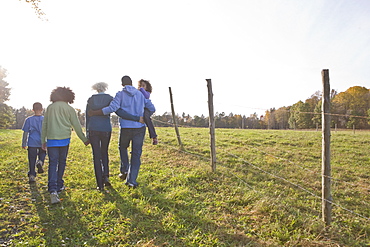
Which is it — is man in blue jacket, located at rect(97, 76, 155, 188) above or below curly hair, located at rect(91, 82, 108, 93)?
below

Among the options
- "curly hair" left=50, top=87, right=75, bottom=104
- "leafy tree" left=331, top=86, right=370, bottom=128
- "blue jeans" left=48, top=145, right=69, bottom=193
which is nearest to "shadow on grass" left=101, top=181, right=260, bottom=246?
"blue jeans" left=48, top=145, right=69, bottom=193

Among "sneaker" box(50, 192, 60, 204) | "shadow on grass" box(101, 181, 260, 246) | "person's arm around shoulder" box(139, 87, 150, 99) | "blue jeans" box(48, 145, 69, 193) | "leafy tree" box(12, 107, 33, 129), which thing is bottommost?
"shadow on grass" box(101, 181, 260, 246)

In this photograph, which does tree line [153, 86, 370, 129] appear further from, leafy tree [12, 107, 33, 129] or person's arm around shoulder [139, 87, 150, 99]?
leafy tree [12, 107, 33, 129]

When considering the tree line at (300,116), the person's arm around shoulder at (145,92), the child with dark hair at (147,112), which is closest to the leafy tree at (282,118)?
the tree line at (300,116)

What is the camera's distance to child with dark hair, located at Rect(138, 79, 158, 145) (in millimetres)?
5016

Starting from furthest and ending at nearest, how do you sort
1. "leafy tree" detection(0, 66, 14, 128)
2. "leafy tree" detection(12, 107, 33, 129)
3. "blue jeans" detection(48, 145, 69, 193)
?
"leafy tree" detection(12, 107, 33, 129)
"leafy tree" detection(0, 66, 14, 128)
"blue jeans" detection(48, 145, 69, 193)

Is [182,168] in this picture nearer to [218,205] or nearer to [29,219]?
[218,205]

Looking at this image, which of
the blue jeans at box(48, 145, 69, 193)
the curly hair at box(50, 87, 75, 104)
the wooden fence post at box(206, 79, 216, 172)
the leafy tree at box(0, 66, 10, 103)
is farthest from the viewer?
the leafy tree at box(0, 66, 10, 103)

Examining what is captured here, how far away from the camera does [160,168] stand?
6734 millimetres

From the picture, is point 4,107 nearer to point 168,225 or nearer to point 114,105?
point 114,105

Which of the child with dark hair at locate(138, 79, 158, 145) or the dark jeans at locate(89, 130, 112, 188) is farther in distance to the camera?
the child with dark hair at locate(138, 79, 158, 145)

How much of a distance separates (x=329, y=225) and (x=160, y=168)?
4.32m

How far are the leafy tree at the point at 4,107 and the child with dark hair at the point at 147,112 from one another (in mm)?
29021

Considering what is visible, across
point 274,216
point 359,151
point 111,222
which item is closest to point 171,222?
point 111,222
